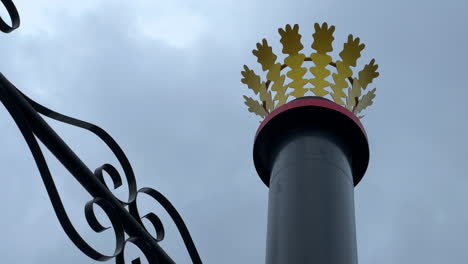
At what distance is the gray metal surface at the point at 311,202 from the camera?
11.3ft

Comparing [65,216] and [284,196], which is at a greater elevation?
[284,196]

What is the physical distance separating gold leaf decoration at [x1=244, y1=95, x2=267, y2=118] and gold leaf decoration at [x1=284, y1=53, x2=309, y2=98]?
22 cm

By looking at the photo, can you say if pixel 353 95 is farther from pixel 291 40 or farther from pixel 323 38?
pixel 291 40

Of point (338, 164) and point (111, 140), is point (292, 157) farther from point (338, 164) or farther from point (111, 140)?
point (111, 140)

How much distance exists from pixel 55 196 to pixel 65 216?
8cm

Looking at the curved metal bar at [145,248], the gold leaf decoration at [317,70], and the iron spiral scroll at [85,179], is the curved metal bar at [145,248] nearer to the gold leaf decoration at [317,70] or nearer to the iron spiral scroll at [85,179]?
the iron spiral scroll at [85,179]

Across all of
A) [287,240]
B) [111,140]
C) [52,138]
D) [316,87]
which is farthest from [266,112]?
[52,138]

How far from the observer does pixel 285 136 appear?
418 centimetres

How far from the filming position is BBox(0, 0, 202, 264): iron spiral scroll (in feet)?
7.27

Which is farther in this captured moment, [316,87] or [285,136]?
[316,87]

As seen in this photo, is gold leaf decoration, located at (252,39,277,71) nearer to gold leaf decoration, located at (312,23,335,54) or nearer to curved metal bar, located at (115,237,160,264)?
gold leaf decoration, located at (312,23,335,54)

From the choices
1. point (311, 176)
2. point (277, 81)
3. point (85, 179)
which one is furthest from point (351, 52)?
point (85, 179)

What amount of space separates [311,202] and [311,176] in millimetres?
204

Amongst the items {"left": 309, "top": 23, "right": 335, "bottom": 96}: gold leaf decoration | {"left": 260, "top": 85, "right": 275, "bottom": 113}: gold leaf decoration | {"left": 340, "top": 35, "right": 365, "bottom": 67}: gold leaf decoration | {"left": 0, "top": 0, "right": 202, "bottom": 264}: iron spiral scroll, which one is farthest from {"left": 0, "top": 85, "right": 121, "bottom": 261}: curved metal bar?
{"left": 340, "top": 35, "right": 365, "bottom": 67}: gold leaf decoration
